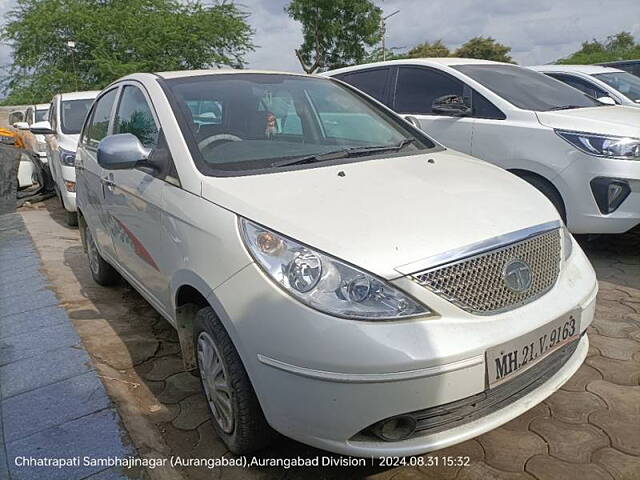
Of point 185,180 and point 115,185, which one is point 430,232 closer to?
point 185,180

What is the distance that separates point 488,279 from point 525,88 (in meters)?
3.40

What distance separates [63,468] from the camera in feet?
6.73

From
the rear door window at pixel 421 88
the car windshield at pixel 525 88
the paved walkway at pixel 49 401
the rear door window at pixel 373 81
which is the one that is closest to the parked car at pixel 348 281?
the paved walkway at pixel 49 401

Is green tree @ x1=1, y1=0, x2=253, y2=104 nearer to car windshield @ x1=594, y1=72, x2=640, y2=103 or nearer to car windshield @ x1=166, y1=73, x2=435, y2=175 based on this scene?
car windshield @ x1=594, y1=72, x2=640, y2=103

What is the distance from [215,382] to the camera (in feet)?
6.88

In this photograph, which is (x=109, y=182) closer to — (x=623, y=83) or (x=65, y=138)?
(x=65, y=138)

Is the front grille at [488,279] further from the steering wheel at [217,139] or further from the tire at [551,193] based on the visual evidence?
the tire at [551,193]

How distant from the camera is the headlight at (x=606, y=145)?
3.67m

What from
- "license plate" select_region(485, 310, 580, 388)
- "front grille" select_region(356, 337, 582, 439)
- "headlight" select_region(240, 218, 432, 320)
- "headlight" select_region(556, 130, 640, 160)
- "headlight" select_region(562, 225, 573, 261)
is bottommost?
"front grille" select_region(356, 337, 582, 439)

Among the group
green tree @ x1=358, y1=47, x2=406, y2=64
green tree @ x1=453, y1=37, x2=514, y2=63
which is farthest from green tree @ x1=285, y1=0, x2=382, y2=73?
green tree @ x1=453, y1=37, x2=514, y2=63

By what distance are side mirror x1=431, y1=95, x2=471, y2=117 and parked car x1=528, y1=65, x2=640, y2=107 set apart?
3450mm

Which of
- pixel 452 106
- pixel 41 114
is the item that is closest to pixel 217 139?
pixel 452 106

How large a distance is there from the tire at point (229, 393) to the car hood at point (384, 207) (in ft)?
1.56

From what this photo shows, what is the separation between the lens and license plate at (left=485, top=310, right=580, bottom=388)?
1.67 metres
